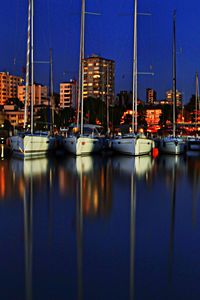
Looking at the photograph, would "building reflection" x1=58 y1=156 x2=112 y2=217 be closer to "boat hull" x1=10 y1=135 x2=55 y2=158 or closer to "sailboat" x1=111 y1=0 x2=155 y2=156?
"boat hull" x1=10 y1=135 x2=55 y2=158

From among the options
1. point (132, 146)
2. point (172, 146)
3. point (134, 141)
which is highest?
point (134, 141)

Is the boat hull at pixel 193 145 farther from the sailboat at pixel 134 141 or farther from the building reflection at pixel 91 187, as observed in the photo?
the building reflection at pixel 91 187

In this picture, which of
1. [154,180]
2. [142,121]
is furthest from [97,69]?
[154,180]

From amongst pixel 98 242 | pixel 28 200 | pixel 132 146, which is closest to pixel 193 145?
pixel 132 146

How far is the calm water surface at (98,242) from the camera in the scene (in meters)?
6.77

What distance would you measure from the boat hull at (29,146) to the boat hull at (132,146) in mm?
6151

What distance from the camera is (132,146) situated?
3597cm

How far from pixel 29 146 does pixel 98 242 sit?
23936 millimetres

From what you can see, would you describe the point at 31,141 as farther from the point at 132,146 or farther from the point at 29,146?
the point at 132,146

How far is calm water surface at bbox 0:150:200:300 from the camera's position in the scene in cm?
677

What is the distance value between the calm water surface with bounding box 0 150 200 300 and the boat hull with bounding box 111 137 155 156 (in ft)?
58.8

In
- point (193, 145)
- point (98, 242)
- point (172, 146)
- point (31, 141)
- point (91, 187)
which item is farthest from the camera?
point (193, 145)

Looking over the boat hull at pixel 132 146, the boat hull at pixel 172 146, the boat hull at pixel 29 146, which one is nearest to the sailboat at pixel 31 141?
the boat hull at pixel 29 146

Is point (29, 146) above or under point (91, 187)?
above
